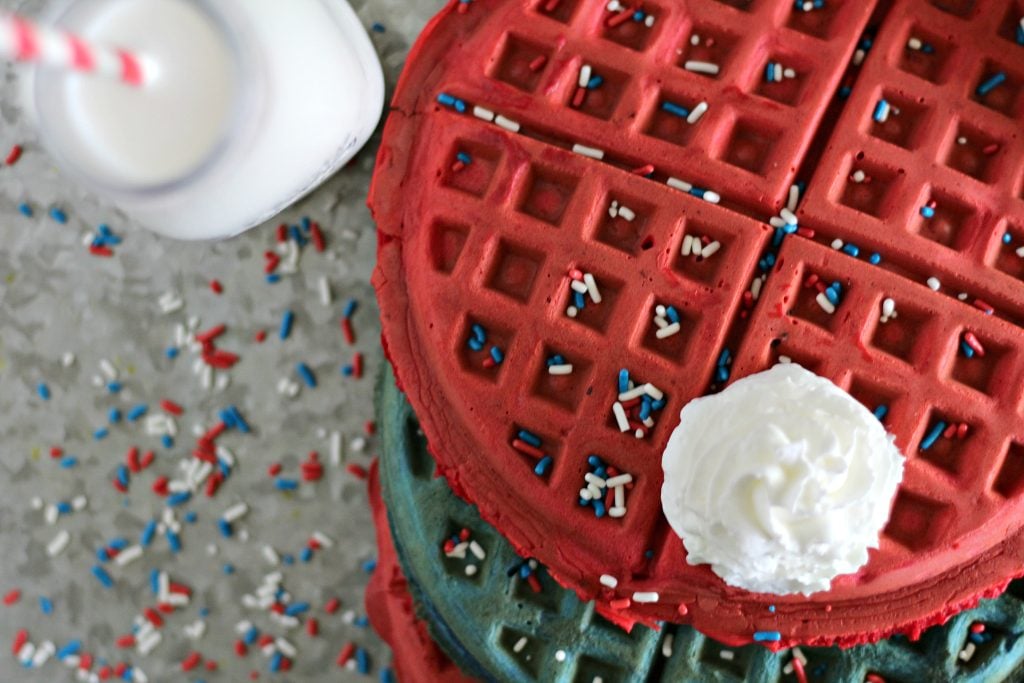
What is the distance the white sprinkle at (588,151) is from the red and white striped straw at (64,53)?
70cm

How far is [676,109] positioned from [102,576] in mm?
1642

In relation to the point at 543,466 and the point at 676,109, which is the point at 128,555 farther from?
the point at 676,109

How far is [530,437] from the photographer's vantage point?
1.38 meters

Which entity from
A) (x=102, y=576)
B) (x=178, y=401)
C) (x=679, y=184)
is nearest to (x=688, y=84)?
(x=679, y=184)

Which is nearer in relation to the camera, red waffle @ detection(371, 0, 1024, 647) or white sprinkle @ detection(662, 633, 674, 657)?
red waffle @ detection(371, 0, 1024, 647)

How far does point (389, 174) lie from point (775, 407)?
71cm

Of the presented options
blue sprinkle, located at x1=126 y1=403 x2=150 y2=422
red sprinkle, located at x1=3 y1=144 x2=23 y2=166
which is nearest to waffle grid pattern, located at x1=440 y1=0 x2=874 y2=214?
blue sprinkle, located at x1=126 y1=403 x2=150 y2=422

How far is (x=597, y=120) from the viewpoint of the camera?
1.40m

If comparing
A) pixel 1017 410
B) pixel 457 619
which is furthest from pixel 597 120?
pixel 457 619

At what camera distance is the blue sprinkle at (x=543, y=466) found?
4.50 feet

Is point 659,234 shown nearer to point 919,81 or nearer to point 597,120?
point 597,120

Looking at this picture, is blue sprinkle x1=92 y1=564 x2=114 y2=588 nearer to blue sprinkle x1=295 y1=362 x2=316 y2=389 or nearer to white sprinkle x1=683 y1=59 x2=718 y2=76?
blue sprinkle x1=295 y1=362 x2=316 y2=389

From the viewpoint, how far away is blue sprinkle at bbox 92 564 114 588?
208cm

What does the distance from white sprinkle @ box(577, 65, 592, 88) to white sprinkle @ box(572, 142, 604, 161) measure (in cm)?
10
